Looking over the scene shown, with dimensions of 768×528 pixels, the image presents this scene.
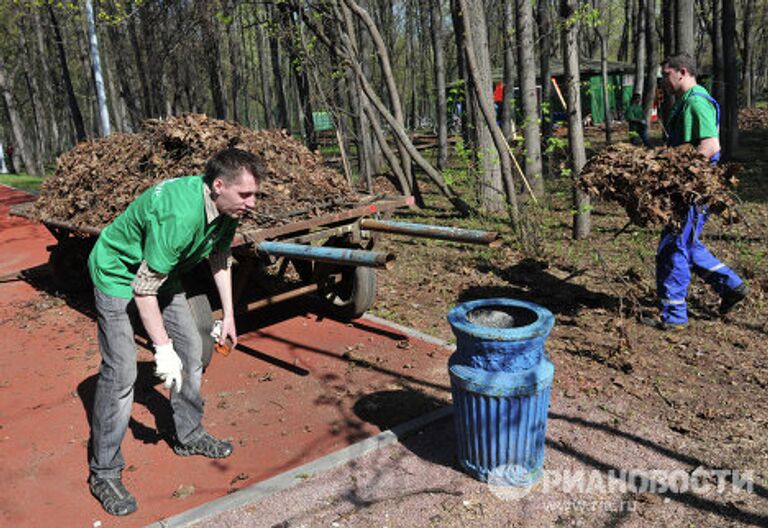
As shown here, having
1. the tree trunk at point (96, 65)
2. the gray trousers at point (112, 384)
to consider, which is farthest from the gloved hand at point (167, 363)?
the tree trunk at point (96, 65)

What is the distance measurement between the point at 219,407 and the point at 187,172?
2413 millimetres

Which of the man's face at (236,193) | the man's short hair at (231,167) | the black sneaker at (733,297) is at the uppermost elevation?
the man's short hair at (231,167)

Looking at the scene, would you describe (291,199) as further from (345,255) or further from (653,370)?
(653,370)

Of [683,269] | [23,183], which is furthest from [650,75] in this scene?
[23,183]

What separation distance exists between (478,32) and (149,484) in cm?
849

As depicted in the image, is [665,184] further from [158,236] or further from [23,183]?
[23,183]

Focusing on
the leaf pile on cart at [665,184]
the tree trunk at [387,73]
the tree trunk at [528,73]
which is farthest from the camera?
the tree trunk at [387,73]

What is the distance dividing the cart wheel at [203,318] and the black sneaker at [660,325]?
3.76 metres

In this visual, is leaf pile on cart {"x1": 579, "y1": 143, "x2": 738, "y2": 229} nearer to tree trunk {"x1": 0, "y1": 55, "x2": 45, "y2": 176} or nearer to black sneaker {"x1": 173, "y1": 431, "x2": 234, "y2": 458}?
black sneaker {"x1": 173, "y1": 431, "x2": 234, "y2": 458}

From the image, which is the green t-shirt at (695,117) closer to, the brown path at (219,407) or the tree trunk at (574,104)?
the tree trunk at (574,104)

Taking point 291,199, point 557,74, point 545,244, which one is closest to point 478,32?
point 545,244

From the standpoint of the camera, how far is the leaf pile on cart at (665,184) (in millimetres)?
4867

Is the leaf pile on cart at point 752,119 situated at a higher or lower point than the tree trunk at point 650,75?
lower

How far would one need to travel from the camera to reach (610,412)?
4.29 m
